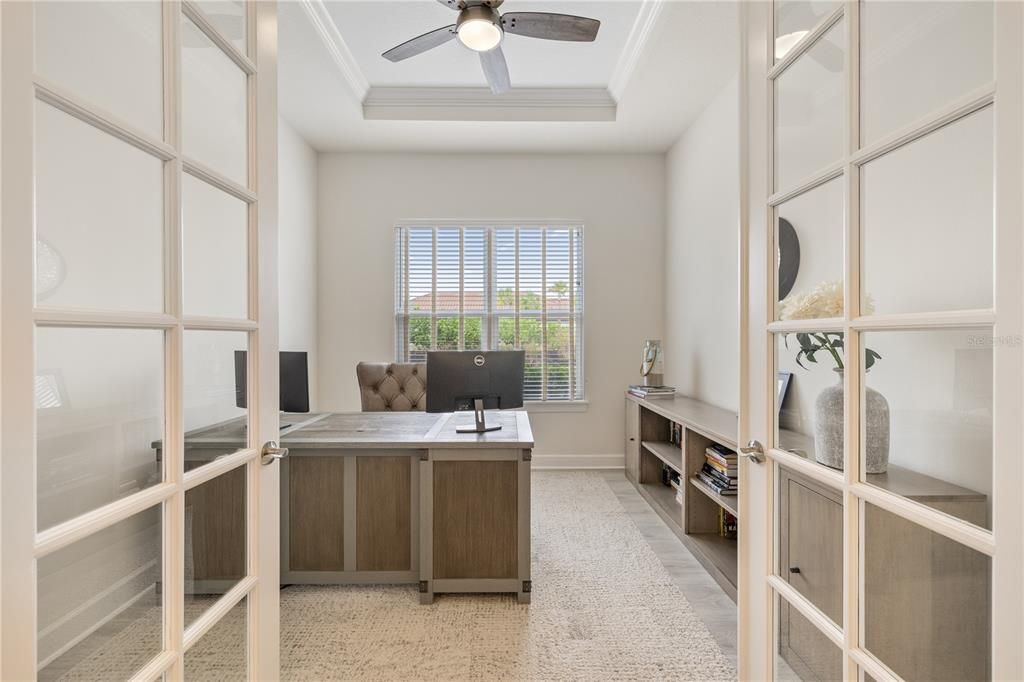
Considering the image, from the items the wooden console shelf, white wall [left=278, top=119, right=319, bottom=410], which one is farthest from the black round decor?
white wall [left=278, top=119, right=319, bottom=410]

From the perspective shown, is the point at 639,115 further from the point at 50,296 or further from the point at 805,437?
the point at 50,296

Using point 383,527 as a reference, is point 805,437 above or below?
above

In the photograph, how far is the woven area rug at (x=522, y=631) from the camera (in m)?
1.86

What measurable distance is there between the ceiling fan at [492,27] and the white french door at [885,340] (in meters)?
1.20

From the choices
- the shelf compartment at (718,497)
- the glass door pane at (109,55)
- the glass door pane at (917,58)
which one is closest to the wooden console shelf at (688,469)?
the shelf compartment at (718,497)

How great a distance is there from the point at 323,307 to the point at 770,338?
13.6ft

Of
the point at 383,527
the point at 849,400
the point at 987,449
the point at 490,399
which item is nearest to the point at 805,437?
the point at 849,400

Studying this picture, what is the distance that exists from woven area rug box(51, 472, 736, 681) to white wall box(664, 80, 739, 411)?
4.69 ft

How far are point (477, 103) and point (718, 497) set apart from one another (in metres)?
3.23

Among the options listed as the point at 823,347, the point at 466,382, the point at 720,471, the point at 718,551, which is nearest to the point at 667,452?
the point at 720,471

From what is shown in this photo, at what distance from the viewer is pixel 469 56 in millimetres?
3342

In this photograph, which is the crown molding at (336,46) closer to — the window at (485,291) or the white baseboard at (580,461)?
the window at (485,291)

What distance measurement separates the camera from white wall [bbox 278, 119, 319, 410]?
151 inches

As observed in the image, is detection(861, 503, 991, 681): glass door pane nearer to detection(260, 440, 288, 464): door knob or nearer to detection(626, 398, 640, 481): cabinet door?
detection(260, 440, 288, 464): door knob
